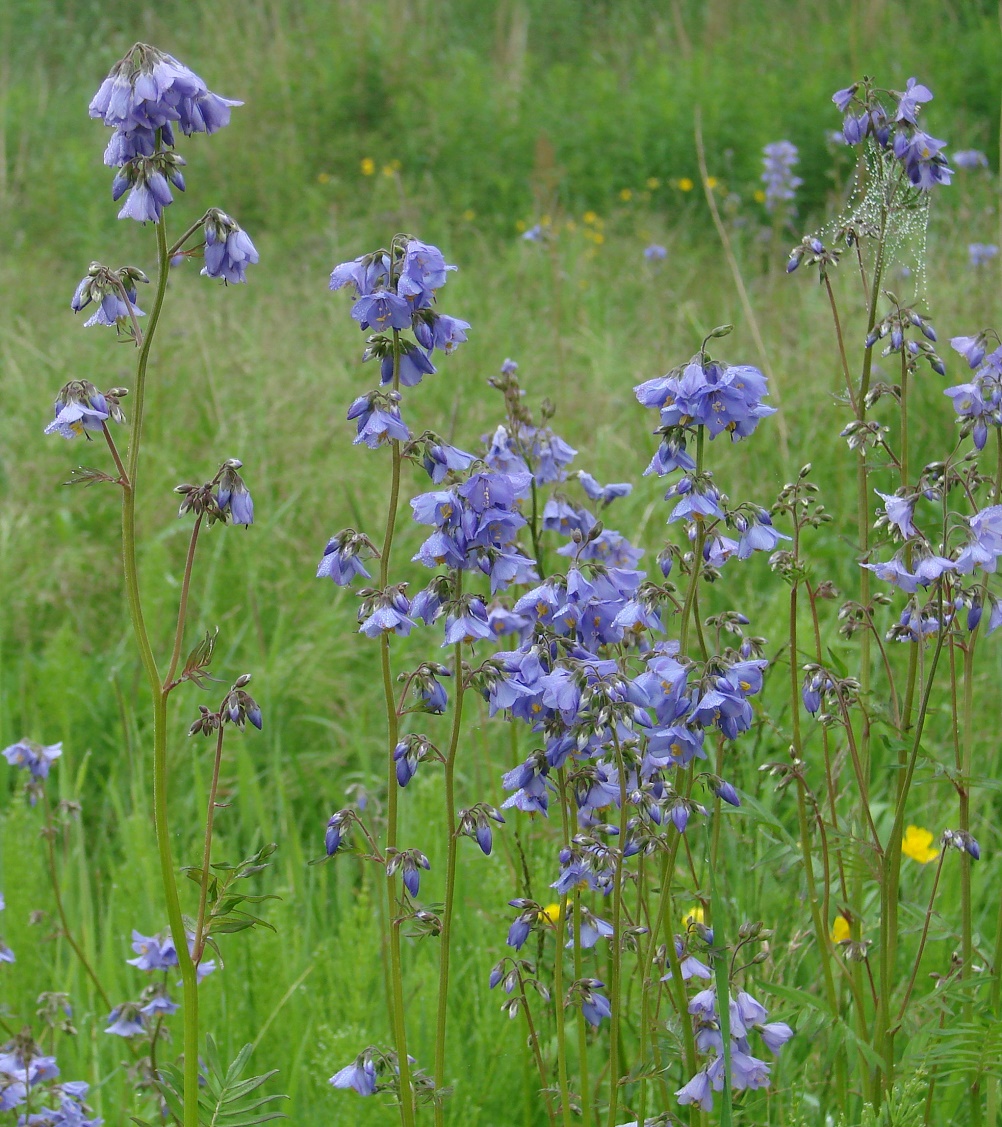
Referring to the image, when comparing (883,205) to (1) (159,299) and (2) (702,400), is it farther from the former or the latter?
(1) (159,299)

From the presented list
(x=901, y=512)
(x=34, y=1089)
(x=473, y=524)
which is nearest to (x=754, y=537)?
(x=901, y=512)

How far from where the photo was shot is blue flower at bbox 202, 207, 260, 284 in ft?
4.76

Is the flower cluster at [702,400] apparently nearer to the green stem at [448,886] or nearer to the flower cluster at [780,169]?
the green stem at [448,886]

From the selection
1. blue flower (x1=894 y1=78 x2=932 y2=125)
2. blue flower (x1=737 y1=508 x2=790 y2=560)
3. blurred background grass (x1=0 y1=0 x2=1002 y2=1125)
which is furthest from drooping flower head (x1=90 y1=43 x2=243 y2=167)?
blurred background grass (x1=0 y1=0 x2=1002 y2=1125)

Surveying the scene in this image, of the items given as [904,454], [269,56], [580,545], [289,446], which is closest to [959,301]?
[289,446]

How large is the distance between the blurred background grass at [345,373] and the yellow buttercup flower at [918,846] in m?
0.09

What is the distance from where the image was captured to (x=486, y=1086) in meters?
2.22

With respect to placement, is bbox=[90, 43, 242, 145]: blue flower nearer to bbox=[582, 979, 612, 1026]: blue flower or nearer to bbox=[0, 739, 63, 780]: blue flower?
bbox=[582, 979, 612, 1026]: blue flower

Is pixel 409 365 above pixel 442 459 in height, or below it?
above

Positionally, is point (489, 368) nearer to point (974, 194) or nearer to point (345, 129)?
point (974, 194)

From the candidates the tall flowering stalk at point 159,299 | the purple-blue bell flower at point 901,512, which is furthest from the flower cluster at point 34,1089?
the purple-blue bell flower at point 901,512

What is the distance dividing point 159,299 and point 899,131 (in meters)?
1.23

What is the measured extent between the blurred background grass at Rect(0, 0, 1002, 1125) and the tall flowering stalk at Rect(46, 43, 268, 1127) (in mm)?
716

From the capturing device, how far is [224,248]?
145cm
